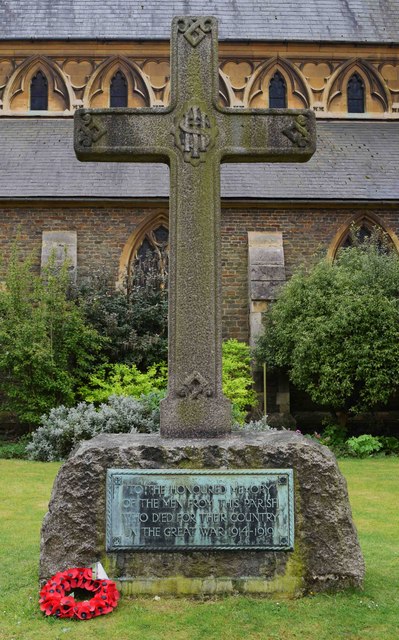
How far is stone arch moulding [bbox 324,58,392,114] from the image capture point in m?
19.9

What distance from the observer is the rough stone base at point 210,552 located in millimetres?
4480

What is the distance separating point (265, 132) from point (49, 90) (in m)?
16.0

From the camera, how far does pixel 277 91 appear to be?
19984 millimetres

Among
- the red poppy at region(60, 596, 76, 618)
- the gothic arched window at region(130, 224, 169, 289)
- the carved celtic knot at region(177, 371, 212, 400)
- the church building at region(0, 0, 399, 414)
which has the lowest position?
the red poppy at region(60, 596, 76, 618)

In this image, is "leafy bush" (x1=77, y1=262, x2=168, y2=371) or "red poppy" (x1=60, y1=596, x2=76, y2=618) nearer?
"red poppy" (x1=60, y1=596, x2=76, y2=618)

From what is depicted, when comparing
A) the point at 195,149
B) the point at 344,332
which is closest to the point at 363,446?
the point at 344,332

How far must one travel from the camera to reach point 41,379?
1423 centimetres

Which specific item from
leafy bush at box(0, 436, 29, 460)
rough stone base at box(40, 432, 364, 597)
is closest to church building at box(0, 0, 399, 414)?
leafy bush at box(0, 436, 29, 460)

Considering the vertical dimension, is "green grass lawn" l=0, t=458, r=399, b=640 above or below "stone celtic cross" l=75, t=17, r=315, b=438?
below

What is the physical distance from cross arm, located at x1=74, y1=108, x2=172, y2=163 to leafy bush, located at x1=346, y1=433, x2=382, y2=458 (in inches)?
377

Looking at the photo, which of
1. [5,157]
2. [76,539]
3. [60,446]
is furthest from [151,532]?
[5,157]

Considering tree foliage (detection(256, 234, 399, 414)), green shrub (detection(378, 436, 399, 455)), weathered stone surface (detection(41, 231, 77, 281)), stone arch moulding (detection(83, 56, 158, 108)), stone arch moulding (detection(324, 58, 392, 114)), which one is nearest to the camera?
tree foliage (detection(256, 234, 399, 414))

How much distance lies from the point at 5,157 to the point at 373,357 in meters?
10.5

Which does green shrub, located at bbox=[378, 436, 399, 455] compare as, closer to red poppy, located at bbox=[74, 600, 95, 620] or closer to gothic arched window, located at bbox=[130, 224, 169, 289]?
gothic arched window, located at bbox=[130, 224, 169, 289]
